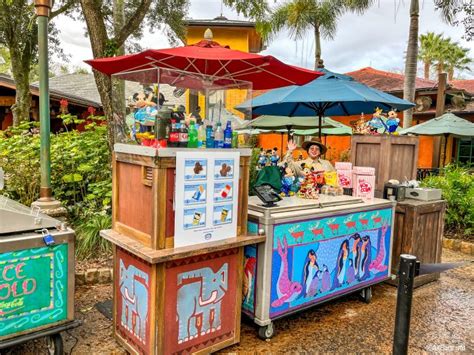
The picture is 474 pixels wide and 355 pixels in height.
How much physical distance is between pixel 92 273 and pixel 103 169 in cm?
166

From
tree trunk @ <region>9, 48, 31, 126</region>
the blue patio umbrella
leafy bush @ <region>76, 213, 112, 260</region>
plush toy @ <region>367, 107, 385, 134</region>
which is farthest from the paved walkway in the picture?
tree trunk @ <region>9, 48, 31, 126</region>

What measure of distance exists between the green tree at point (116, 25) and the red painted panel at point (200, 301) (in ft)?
3.97

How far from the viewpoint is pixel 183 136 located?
2.57m

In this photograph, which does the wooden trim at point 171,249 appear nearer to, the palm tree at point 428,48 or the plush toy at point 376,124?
the plush toy at point 376,124

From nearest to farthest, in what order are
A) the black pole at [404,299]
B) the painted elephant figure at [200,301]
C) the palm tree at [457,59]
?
the black pole at [404,299] → the painted elephant figure at [200,301] → the palm tree at [457,59]

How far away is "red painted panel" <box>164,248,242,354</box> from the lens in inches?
102

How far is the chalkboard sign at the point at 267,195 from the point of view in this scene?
10.2 feet

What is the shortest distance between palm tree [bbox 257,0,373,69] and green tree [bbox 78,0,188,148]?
623 centimetres

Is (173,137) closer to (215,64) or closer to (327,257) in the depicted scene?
(215,64)

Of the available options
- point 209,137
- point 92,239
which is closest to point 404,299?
point 209,137

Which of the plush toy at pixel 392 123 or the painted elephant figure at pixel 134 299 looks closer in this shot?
the painted elephant figure at pixel 134 299

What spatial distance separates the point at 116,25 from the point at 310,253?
7.86 m

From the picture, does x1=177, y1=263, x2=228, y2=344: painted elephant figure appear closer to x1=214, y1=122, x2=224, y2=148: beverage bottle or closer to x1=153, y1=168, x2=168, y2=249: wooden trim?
x1=153, y1=168, x2=168, y2=249: wooden trim

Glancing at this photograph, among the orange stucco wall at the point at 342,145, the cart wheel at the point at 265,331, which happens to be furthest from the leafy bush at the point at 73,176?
the orange stucco wall at the point at 342,145
